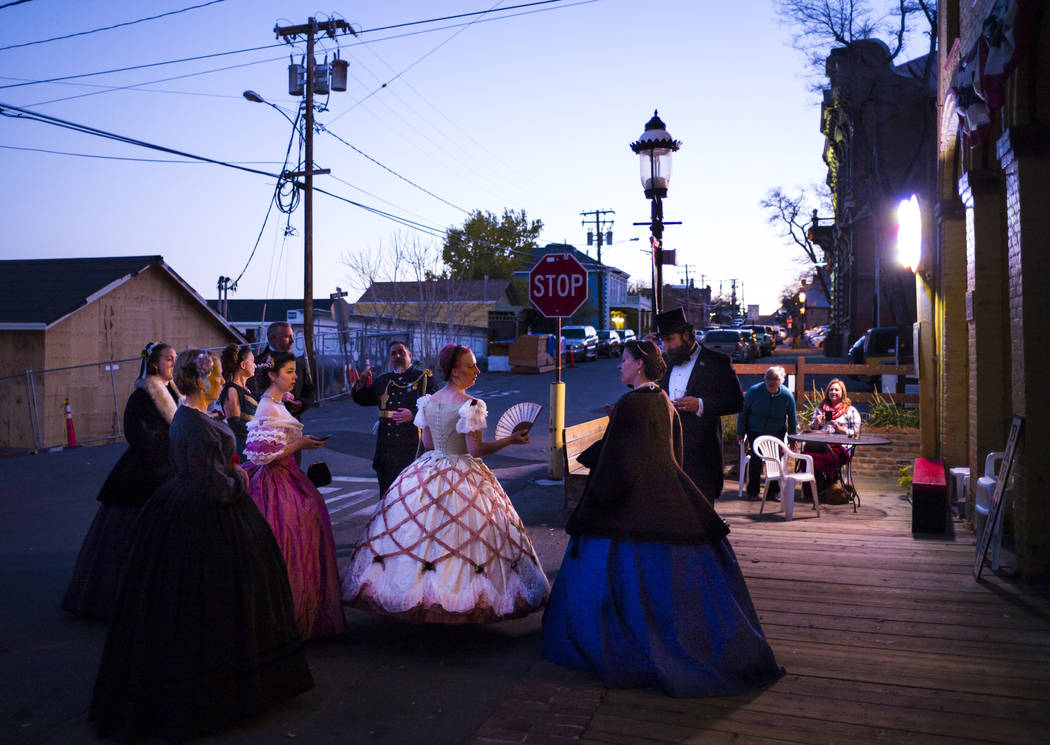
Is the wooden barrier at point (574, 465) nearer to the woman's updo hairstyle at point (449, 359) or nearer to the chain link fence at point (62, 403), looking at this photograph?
the woman's updo hairstyle at point (449, 359)

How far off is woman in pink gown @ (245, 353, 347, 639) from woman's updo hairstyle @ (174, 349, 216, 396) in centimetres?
91

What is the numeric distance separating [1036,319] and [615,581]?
408 cm

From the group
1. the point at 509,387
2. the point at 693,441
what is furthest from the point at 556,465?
the point at 509,387

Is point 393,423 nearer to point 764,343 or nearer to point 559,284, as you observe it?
point 559,284

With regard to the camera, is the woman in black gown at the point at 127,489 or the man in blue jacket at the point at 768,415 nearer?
the woman in black gown at the point at 127,489

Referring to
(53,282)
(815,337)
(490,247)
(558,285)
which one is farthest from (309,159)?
(815,337)

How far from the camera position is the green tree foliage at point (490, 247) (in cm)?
6631

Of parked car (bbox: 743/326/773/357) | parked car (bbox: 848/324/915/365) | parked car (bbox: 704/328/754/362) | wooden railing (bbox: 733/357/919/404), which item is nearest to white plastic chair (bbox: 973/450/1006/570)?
wooden railing (bbox: 733/357/919/404)

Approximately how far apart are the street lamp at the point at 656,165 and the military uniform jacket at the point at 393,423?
4013mm

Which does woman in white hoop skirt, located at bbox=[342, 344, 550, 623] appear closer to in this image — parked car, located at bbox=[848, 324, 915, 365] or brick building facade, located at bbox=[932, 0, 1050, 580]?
brick building facade, located at bbox=[932, 0, 1050, 580]

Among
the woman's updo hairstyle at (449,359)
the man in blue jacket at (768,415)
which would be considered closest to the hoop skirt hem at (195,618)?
the woman's updo hairstyle at (449,359)

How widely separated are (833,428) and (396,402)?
5.66 m

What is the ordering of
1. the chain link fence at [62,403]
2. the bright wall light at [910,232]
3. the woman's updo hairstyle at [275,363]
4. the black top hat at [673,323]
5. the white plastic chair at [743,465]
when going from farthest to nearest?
the chain link fence at [62,403] → the bright wall light at [910,232] → the white plastic chair at [743,465] → the black top hat at [673,323] → the woman's updo hairstyle at [275,363]

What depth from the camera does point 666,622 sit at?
4.52 metres
